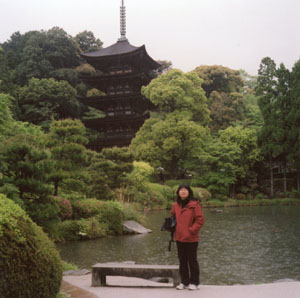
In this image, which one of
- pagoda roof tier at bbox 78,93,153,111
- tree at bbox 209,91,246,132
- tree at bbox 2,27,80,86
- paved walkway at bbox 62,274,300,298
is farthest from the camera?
tree at bbox 2,27,80,86

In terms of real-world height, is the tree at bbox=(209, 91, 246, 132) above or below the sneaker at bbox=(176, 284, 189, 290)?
above

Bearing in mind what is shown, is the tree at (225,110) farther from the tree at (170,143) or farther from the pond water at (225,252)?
the pond water at (225,252)

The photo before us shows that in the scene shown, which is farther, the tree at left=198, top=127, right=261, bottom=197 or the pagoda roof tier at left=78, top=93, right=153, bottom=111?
the pagoda roof tier at left=78, top=93, right=153, bottom=111

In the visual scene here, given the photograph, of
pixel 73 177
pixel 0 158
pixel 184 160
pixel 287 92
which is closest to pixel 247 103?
pixel 287 92

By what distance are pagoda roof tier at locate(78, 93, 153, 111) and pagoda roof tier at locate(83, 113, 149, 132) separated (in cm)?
155

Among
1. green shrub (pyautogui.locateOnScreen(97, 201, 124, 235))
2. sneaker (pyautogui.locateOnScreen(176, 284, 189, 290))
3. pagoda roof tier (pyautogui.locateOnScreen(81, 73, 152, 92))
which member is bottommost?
green shrub (pyautogui.locateOnScreen(97, 201, 124, 235))

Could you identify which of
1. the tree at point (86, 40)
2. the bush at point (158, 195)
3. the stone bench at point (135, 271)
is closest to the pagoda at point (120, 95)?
the bush at point (158, 195)

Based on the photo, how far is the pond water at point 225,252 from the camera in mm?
7578

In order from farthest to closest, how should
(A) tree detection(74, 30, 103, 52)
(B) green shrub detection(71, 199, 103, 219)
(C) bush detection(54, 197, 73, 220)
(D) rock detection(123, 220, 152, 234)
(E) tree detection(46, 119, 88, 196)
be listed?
(A) tree detection(74, 30, 103, 52)
(E) tree detection(46, 119, 88, 196)
(D) rock detection(123, 220, 152, 234)
(B) green shrub detection(71, 199, 103, 219)
(C) bush detection(54, 197, 73, 220)

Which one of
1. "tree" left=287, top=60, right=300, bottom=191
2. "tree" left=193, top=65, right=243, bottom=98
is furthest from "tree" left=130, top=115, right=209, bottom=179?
"tree" left=193, top=65, right=243, bottom=98

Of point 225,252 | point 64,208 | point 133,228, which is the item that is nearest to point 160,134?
point 133,228

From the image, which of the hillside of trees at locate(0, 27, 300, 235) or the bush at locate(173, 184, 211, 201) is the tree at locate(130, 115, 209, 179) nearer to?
the hillside of trees at locate(0, 27, 300, 235)

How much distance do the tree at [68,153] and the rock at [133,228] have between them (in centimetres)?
201

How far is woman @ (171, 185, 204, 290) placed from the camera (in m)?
4.89
